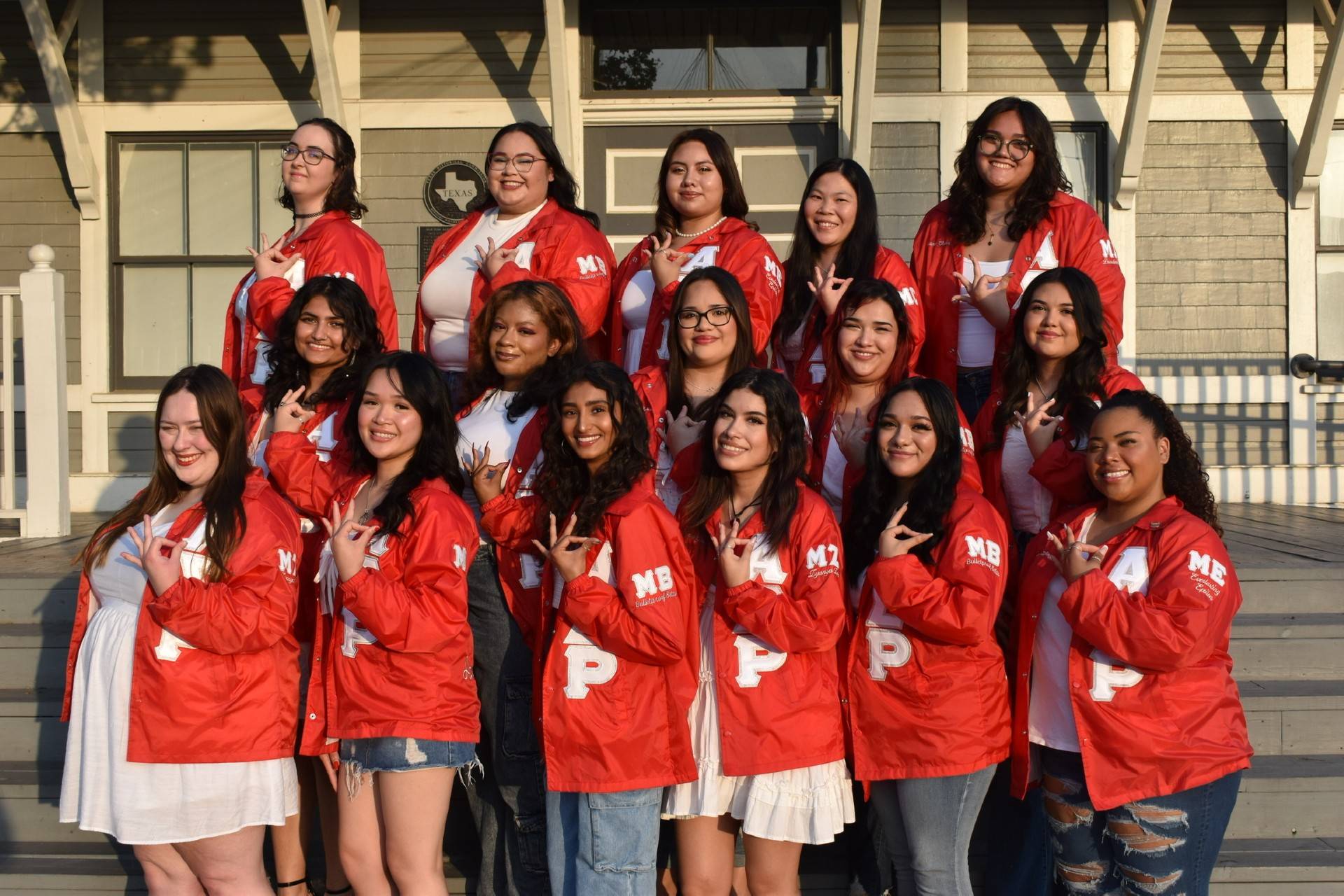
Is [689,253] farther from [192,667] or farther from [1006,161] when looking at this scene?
[192,667]

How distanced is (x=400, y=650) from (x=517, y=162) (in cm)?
176

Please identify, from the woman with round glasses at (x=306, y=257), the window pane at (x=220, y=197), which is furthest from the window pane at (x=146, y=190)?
the woman with round glasses at (x=306, y=257)

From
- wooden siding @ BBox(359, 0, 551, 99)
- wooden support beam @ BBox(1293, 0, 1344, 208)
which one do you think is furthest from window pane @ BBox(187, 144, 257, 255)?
wooden support beam @ BBox(1293, 0, 1344, 208)

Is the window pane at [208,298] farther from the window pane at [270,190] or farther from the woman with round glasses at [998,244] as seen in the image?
the woman with round glasses at [998,244]

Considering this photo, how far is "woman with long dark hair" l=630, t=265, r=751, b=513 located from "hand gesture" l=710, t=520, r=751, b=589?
14.5 inches

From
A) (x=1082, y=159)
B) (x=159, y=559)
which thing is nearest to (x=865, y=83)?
(x=1082, y=159)

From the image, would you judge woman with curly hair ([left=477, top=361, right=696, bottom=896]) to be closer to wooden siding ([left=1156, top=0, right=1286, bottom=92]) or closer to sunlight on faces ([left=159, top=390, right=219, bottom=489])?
sunlight on faces ([left=159, top=390, right=219, bottom=489])

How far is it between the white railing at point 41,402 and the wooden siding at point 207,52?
7.53ft

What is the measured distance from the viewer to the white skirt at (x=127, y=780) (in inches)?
113

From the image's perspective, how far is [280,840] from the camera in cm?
330

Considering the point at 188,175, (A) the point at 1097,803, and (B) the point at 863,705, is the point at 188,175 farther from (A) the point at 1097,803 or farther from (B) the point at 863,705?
(A) the point at 1097,803

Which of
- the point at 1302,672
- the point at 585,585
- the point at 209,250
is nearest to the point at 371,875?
the point at 585,585

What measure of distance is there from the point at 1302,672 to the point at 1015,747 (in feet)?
5.90

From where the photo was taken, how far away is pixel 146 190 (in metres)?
7.78
